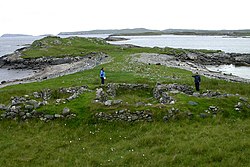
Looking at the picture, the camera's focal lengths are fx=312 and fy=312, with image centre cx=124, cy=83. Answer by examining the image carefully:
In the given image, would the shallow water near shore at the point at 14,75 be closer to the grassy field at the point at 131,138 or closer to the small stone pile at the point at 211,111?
the grassy field at the point at 131,138

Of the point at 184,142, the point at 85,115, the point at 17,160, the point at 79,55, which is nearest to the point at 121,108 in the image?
the point at 85,115

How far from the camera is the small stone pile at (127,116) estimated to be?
23.7 meters

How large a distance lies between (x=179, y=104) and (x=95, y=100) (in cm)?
706

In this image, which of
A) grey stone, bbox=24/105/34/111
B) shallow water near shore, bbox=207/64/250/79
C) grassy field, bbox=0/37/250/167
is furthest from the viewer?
shallow water near shore, bbox=207/64/250/79

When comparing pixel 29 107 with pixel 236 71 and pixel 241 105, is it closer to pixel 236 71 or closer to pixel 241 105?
pixel 241 105

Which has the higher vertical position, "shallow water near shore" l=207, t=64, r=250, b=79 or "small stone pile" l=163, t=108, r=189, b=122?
"small stone pile" l=163, t=108, r=189, b=122

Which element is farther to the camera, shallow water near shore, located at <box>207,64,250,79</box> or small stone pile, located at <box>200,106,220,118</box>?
shallow water near shore, located at <box>207,64,250,79</box>

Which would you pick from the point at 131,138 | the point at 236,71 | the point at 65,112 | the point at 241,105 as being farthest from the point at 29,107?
the point at 236,71

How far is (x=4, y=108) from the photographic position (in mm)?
26234

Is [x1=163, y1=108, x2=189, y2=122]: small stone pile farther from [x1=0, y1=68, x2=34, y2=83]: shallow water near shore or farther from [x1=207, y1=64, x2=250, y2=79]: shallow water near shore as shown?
[x1=0, y1=68, x2=34, y2=83]: shallow water near shore

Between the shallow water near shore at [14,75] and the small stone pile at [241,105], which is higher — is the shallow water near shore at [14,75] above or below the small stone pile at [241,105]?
below

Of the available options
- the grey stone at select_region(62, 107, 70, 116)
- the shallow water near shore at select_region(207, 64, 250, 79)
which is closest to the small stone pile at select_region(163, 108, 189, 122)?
the grey stone at select_region(62, 107, 70, 116)

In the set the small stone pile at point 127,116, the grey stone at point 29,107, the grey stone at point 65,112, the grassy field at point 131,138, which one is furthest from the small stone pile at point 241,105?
the grey stone at point 29,107

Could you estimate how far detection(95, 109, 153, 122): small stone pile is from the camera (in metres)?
23.7
